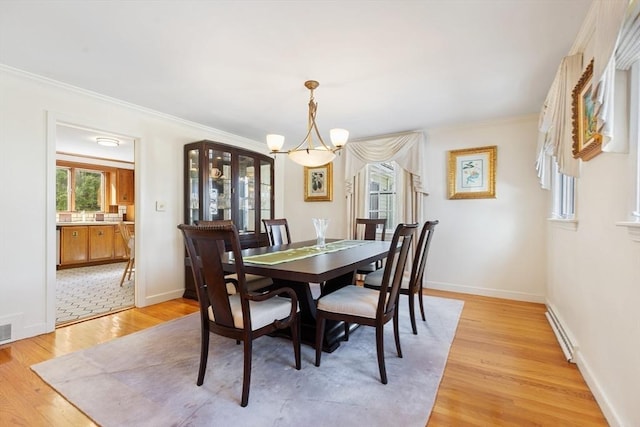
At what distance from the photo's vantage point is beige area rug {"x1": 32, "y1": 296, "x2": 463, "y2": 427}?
1.55 metres

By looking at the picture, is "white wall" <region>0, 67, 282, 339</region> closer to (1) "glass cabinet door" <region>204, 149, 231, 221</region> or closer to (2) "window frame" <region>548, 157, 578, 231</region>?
(1) "glass cabinet door" <region>204, 149, 231, 221</region>

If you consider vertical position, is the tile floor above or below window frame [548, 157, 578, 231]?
below

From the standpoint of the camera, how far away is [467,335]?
262 cm

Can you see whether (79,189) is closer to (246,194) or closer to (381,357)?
(246,194)

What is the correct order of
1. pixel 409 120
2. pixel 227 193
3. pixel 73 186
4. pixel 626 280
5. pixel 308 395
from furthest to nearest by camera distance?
pixel 73 186, pixel 227 193, pixel 409 120, pixel 308 395, pixel 626 280

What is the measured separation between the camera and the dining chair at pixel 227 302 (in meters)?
1.63

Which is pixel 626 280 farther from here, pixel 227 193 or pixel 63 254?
pixel 63 254

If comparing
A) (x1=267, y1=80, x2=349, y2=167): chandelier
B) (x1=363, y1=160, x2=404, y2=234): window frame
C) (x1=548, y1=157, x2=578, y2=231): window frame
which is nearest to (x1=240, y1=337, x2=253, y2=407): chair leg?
(x1=267, y1=80, x2=349, y2=167): chandelier

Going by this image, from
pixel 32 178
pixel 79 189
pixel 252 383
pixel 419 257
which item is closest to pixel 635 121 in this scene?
pixel 419 257

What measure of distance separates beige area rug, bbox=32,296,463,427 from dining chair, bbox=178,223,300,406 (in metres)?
0.16

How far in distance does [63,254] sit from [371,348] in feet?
19.7

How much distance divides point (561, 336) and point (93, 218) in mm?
8005

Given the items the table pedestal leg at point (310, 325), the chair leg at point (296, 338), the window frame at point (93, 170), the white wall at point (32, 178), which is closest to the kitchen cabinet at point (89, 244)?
the window frame at point (93, 170)

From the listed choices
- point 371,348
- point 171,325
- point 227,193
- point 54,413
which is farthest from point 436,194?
point 54,413
